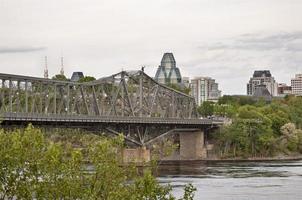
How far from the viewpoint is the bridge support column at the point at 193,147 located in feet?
464

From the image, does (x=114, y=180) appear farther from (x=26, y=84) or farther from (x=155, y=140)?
(x=155, y=140)

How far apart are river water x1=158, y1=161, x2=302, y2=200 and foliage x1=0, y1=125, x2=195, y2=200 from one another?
38921mm

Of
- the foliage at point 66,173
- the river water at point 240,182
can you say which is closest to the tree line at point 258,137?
the river water at point 240,182

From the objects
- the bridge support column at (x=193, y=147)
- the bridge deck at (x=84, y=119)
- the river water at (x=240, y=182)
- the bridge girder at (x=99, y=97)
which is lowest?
the river water at (x=240, y=182)

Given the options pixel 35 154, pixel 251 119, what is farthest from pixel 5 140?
pixel 251 119

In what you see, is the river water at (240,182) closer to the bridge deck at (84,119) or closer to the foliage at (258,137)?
the bridge deck at (84,119)

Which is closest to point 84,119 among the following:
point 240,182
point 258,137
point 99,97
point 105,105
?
point 240,182

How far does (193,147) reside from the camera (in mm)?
141500

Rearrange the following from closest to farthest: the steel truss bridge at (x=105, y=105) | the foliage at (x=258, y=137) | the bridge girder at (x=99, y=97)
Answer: the steel truss bridge at (x=105, y=105)
the bridge girder at (x=99, y=97)
the foliage at (x=258, y=137)

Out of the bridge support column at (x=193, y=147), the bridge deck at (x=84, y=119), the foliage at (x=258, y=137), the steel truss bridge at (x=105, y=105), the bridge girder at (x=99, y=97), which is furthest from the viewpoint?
the bridge support column at (x=193, y=147)

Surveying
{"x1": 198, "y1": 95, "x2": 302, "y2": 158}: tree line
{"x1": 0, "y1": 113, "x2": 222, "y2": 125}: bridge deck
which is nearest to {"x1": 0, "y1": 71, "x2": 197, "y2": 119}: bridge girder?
{"x1": 0, "y1": 113, "x2": 222, "y2": 125}: bridge deck

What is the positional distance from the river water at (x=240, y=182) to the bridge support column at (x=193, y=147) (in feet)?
96.0

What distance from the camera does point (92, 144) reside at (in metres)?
28.8

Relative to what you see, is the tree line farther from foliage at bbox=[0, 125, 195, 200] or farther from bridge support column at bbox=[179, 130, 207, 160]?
foliage at bbox=[0, 125, 195, 200]
